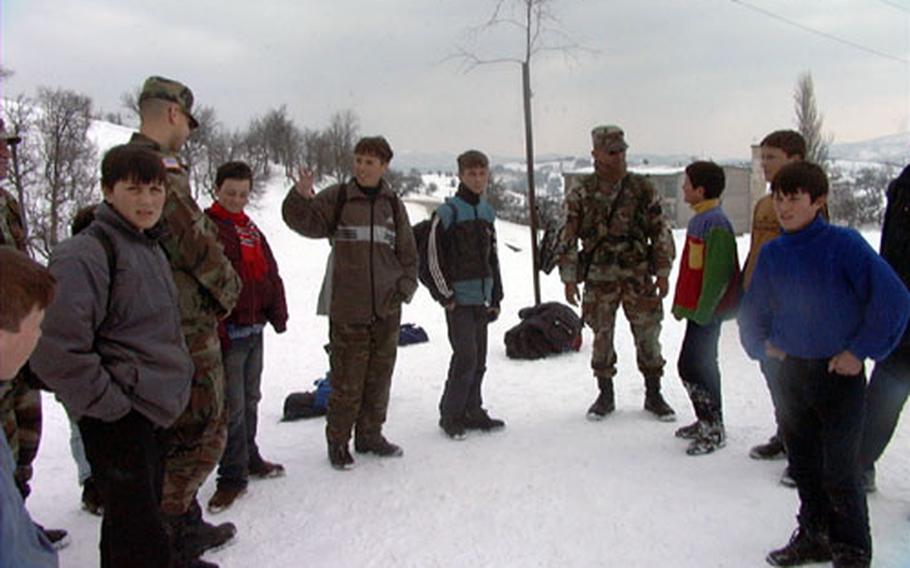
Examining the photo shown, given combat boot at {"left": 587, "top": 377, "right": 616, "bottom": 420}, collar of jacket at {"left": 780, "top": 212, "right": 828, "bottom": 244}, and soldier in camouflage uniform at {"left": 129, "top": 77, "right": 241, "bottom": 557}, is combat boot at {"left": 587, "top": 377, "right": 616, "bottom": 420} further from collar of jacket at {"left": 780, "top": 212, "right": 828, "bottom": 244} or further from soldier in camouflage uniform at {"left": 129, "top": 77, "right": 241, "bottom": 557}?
soldier in camouflage uniform at {"left": 129, "top": 77, "right": 241, "bottom": 557}

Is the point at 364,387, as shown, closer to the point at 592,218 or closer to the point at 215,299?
the point at 215,299

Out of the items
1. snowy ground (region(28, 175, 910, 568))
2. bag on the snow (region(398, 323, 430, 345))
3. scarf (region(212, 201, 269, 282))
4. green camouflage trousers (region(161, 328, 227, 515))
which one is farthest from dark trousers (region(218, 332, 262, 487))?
bag on the snow (region(398, 323, 430, 345))

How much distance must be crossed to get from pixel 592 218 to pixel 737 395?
197 centimetres

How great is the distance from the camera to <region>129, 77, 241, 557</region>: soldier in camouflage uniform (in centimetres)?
270

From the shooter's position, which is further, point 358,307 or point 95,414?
point 358,307

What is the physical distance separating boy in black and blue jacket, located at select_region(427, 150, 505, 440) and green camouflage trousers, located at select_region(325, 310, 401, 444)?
528 mm

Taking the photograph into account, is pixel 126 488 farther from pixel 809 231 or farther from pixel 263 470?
pixel 809 231

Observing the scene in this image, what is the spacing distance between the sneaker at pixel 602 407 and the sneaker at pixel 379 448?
4.93 feet

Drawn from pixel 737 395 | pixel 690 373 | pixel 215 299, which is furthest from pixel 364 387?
pixel 737 395

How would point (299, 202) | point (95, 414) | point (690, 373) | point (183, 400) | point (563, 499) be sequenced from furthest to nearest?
point (690, 373) < point (299, 202) < point (563, 499) < point (183, 400) < point (95, 414)

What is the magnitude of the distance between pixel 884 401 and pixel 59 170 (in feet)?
79.3

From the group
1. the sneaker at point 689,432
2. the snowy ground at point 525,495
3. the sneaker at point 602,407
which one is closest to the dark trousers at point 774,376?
the snowy ground at point 525,495

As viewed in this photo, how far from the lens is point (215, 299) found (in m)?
2.83

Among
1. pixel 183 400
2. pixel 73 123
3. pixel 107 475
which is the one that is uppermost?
pixel 73 123
